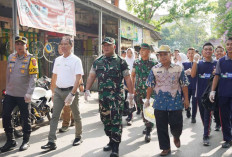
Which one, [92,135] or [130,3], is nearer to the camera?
[92,135]

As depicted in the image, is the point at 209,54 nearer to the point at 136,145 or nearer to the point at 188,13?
the point at 136,145

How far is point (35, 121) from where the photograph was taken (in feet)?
22.7

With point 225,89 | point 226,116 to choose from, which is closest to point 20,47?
point 225,89

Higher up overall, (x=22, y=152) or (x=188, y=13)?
(x=188, y=13)

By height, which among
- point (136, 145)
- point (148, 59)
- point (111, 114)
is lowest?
point (136, 145)

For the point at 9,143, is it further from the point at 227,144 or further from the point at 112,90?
the point at 227,144

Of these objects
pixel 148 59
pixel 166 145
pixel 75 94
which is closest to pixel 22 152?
pixel 75 94

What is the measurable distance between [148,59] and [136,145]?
1875 mm

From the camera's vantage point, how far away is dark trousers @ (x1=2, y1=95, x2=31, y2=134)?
16.5ft

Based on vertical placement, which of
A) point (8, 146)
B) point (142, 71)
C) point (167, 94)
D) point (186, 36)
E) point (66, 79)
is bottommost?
point (8, 146)

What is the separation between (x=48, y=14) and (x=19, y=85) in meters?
4.61

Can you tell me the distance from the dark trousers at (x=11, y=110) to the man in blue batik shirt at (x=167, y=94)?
7.99 feet

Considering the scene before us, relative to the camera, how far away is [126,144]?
5.46 metres

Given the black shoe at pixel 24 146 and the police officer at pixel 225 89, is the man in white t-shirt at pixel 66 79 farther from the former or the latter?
the police officer at pixel 225 89
